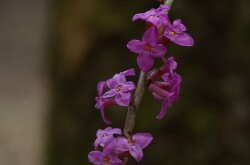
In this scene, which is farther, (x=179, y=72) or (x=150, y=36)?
(x=179, y=72)

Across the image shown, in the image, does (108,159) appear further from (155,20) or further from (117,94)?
(155,20)

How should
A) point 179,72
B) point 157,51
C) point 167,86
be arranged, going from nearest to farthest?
point 157,51 → point 167,86 → point 179,72

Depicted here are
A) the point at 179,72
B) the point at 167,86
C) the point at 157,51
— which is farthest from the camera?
the point at 179,72

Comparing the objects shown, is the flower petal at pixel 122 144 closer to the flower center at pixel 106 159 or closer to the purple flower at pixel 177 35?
the flower center at pixel 106 159

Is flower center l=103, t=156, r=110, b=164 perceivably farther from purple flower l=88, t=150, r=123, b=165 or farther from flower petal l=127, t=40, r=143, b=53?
flower petal l=127, t=40, r=143, b=53

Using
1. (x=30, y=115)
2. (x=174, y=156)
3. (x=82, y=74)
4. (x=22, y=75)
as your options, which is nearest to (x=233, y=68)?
(x=174, y=156)

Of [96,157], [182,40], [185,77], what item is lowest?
[185,77]

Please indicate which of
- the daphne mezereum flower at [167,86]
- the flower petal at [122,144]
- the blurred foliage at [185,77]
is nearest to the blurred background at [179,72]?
the blurred foliage at [185,77]

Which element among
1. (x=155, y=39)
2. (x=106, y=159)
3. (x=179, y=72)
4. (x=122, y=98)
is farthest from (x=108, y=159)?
(x=179, y=72)

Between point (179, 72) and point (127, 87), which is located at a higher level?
point (127, 87)
